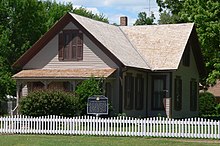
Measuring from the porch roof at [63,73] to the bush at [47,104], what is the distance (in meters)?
3.87

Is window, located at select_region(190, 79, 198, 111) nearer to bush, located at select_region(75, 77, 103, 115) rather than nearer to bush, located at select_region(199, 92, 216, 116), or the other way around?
bush, located at select_region(199, 92, 216, 116)

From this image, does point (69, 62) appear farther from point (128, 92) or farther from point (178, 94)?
point (178, 94)

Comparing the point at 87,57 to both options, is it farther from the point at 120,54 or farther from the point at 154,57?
the point at 154,57

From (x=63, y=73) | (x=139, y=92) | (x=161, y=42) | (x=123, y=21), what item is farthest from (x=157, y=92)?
(x=123, y=21)

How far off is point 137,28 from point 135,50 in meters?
3.69

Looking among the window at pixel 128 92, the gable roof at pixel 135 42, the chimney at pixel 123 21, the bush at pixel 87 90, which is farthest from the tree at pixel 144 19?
the bush at pixel 87 90

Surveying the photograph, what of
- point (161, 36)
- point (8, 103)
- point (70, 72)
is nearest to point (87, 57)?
point (70, 72)

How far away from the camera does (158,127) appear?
24.8 metres

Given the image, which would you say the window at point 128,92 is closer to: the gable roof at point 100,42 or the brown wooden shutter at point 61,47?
the gable roof at point 100,42

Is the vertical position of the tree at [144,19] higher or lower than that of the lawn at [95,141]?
higher

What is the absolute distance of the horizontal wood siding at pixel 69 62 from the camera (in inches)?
1332

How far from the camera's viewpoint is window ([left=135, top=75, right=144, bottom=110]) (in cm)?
3606

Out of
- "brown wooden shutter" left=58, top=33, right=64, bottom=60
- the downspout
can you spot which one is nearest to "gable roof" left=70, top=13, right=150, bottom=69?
the downspout

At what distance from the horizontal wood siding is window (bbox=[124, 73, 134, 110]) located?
5.63 feet
